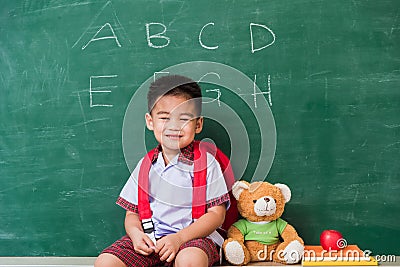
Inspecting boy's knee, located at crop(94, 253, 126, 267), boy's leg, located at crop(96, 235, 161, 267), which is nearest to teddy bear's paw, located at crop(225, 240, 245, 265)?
boy's leg, located at crop(96, 235, 161, 267)

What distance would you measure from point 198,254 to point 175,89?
569mm

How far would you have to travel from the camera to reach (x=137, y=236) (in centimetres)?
197

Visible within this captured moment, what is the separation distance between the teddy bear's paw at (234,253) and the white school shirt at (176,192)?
15 cm

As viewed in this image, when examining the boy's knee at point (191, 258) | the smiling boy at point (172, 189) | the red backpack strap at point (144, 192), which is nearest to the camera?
the boy's knee at point (191, 258)

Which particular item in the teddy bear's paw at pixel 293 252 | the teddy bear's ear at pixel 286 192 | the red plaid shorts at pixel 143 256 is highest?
the teddy bear's ear at pixel 286 192

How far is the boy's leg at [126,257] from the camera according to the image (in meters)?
1.90

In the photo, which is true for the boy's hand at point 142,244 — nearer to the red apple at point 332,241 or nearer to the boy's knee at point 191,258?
the boy's knee at point 191,258

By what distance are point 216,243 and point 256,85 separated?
61 centimetres

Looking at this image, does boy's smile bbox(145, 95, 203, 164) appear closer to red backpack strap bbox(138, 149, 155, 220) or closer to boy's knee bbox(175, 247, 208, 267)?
red backpack strap bbox(138, 149, 155, 220)

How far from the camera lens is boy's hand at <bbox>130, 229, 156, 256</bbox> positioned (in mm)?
1924

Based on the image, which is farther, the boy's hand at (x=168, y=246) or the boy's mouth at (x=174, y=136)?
the boy's mouth at (x=174, y=136)

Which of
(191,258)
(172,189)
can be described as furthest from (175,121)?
(191,258)

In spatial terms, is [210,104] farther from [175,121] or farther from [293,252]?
[293,252]

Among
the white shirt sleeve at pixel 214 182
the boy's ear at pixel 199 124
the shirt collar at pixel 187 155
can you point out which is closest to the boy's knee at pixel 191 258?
the white shirt sleeve at pixel 214 182
